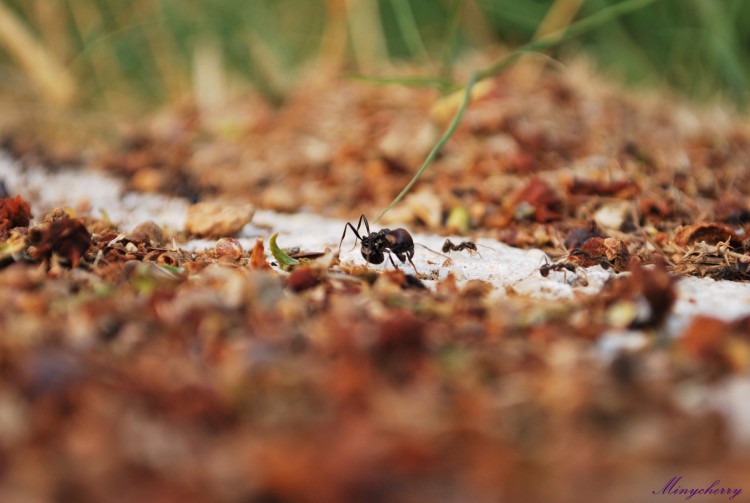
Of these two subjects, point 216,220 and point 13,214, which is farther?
point 216,220

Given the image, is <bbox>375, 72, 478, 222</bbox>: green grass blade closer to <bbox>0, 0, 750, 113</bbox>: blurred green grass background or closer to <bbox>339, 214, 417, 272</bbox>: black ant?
<bbox>339, 214, 417, 272</bbox>: black ant

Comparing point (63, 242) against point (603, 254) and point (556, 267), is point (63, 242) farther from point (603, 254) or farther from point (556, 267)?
point (603, 254)

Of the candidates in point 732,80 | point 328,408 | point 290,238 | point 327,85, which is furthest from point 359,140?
point 328,408

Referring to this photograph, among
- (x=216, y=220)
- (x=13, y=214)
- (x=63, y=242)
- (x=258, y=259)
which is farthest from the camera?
(x=216, y=220)

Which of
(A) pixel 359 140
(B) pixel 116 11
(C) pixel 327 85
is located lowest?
(A) pixel 359 140

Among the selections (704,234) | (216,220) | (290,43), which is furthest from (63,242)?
(290,43)

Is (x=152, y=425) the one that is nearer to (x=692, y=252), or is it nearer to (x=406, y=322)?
(x=406, y=322)

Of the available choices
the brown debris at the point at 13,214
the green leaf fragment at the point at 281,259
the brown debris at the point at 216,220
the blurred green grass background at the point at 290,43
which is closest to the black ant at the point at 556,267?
the green leaf fragment at the point at 281,259

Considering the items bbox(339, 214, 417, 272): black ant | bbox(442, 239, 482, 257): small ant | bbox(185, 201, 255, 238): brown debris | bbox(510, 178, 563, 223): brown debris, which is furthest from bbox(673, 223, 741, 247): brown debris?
bbox(185, 201, 255, 238): brown debris
